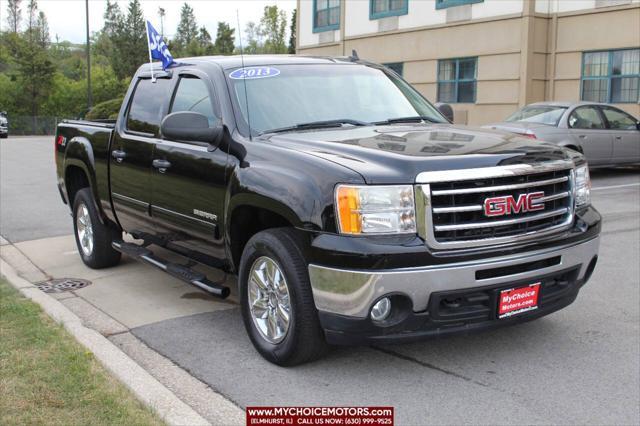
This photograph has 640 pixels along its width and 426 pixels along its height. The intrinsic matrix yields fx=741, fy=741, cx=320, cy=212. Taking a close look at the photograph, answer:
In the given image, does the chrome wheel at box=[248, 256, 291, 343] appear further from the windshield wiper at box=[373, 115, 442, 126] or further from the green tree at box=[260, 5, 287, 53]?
the green tree at box=[260, 5, 287, 53]

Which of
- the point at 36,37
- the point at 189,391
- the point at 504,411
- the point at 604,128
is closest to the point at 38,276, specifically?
the point at 189,391

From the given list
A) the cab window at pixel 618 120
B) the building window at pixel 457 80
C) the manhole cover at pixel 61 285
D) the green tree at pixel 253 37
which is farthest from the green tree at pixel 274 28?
the manhole cover at pixel 61 285

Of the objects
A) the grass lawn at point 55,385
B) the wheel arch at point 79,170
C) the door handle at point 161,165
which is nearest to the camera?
the grass lawn at point 55,385

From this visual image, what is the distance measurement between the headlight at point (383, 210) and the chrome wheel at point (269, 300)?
0.67 meters

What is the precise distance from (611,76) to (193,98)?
721 inches

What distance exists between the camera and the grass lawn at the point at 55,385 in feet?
12.3

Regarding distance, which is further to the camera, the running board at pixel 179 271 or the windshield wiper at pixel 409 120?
the windshield wiper at pixel 409 120

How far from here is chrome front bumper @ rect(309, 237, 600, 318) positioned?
3957mm

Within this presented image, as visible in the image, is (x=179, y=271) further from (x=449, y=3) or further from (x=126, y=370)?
(x=449, y=3)

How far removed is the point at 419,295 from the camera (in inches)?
158

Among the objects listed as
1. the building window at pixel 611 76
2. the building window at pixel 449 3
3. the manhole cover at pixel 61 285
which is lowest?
the manhole cover at pixel 61 285

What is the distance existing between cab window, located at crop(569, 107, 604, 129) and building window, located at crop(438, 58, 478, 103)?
9.56 m

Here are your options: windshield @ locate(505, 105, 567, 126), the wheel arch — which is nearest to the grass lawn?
the wheel arch

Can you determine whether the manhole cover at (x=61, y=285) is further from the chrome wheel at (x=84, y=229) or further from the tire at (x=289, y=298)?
the tire at (x=289, y=298)
